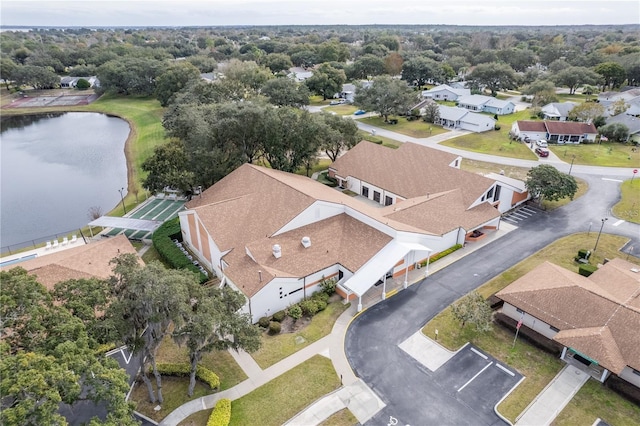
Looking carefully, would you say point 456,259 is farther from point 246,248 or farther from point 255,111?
point 255,111

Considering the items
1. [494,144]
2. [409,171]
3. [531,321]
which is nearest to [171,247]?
[409,171]

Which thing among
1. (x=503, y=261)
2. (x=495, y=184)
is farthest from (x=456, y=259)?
(x=495, y=184)

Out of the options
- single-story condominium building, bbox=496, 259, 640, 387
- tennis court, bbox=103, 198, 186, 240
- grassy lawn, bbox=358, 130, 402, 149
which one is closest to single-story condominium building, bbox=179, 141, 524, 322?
tennis court, bbox=103, 198, 186, 240

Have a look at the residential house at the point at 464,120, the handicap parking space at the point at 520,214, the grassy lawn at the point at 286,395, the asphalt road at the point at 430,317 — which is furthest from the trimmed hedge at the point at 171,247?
the residential house at the point at 464,120

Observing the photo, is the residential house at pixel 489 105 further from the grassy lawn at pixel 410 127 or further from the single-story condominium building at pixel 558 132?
the single-story condominium building at pixel 558 132

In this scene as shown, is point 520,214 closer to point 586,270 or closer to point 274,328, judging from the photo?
point 586,270
